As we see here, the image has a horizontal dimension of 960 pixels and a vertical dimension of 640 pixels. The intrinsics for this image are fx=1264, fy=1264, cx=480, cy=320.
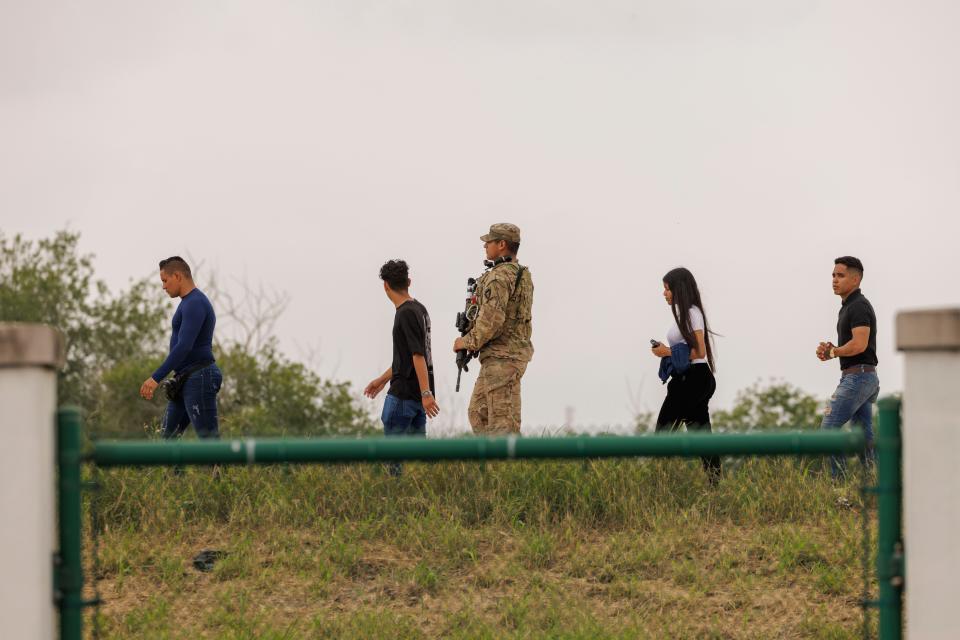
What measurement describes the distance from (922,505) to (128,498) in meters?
5.25

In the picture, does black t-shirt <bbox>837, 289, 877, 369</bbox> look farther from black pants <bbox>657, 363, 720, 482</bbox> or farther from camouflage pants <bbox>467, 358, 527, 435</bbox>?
camouflage pants <bbox>467, 358, 527, 435</bbox>

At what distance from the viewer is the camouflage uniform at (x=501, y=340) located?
8.95 metres

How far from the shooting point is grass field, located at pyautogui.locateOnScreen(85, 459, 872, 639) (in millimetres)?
5469

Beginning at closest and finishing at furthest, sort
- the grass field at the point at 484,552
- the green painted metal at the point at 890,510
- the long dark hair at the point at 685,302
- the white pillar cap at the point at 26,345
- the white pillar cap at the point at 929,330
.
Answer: the white pillar cap at the point at 26,345 < the white pillar cap at the point at 929,330 < the green painted metal at the point at 890,510 < the grass field at the point at 484,552 < the long dark hair at the point at 685,302

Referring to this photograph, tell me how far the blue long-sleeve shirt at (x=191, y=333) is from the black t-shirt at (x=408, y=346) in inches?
51.2

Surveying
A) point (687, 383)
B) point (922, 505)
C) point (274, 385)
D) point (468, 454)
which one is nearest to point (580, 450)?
point (468, 454)

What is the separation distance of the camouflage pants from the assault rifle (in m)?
0.20

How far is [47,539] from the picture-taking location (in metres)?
3.35

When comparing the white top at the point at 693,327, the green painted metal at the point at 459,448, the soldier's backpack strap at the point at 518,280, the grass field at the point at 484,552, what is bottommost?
the grass field at the point at 484,552

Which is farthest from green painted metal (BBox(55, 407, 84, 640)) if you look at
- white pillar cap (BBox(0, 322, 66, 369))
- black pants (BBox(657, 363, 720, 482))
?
black pants (BBox(657, 363, 720, 482))

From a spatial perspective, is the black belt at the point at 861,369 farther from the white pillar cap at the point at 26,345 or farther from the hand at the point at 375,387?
the white pillar cap at the point at 26,345

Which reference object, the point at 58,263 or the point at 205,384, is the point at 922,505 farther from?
the point at 58,263

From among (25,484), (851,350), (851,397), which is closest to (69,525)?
(25,484)

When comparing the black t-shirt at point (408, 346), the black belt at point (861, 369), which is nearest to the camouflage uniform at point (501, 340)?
the black t-shirt at point (408, 346)
